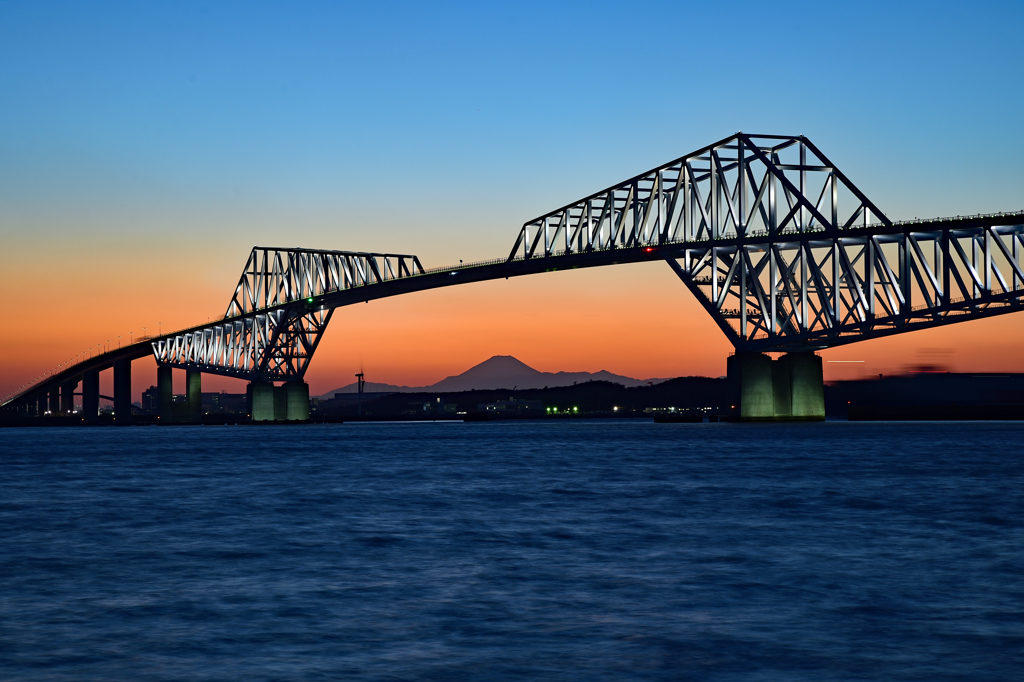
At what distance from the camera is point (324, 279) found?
156 metres

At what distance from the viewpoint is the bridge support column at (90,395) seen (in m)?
178

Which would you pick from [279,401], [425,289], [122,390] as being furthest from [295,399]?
[122,390]

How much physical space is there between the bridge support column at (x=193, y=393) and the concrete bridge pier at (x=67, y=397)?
3006cm

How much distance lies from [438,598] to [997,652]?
→ 6636 millimetres

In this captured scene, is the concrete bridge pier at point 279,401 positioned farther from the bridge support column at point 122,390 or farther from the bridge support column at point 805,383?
the bridge support column at point 805,383

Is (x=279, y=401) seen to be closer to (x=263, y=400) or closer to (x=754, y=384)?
(x=263, y=400)

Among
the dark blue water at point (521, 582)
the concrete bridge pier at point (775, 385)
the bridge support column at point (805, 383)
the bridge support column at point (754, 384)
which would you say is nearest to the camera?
the dark blue water at point (521, 582)

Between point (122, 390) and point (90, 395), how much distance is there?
35.0 feet

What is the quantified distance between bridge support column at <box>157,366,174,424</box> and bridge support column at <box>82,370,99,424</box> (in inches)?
562

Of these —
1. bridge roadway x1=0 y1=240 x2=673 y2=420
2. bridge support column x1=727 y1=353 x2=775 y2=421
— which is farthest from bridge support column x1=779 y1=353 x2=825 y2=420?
bridge roadway x1=0 y1=240 x2=673 y2=420

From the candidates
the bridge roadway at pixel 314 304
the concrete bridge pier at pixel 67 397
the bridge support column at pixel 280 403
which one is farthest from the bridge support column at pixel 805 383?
the concrete bridge pier at pixel 67 397

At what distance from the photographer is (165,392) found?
170 metres

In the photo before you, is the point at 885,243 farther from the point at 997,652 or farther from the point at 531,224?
the point at 997,652

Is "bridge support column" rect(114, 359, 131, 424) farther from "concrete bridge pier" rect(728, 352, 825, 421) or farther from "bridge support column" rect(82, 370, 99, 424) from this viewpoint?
"concrete bridge pier" rect(728, 352, 825, 421)
